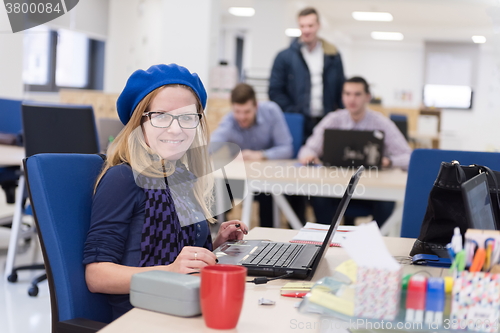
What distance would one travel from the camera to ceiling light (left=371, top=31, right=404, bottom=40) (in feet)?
43.0

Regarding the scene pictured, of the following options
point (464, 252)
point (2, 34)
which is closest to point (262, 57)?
point (2, 34)

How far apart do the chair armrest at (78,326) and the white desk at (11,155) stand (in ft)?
6.71

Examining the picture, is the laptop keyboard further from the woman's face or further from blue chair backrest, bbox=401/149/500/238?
blue chair backrest, bbox=401/149/500/238

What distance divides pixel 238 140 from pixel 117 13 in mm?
5418

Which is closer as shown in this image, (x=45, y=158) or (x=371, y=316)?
(x=371, y=316)

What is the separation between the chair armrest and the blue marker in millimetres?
599

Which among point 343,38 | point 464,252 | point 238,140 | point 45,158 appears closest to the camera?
point 464,252

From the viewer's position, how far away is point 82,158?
3.94 feet

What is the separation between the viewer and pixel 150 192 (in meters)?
1.18

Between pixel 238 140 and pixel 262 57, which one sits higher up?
pixel 262 57

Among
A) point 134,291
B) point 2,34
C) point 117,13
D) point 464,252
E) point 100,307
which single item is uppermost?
point 117,13

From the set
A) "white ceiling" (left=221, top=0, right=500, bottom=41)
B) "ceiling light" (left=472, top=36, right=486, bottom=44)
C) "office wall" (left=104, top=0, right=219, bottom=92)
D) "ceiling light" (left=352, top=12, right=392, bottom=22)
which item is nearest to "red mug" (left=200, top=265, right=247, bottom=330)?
"office wall" (left=104, top=0, right=219, bottom=92)

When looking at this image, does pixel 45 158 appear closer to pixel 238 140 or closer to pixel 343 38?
pixel 238 140

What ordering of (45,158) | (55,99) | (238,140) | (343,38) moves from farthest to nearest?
(343,38) < (55,99) < (238,140) < (45,158)
